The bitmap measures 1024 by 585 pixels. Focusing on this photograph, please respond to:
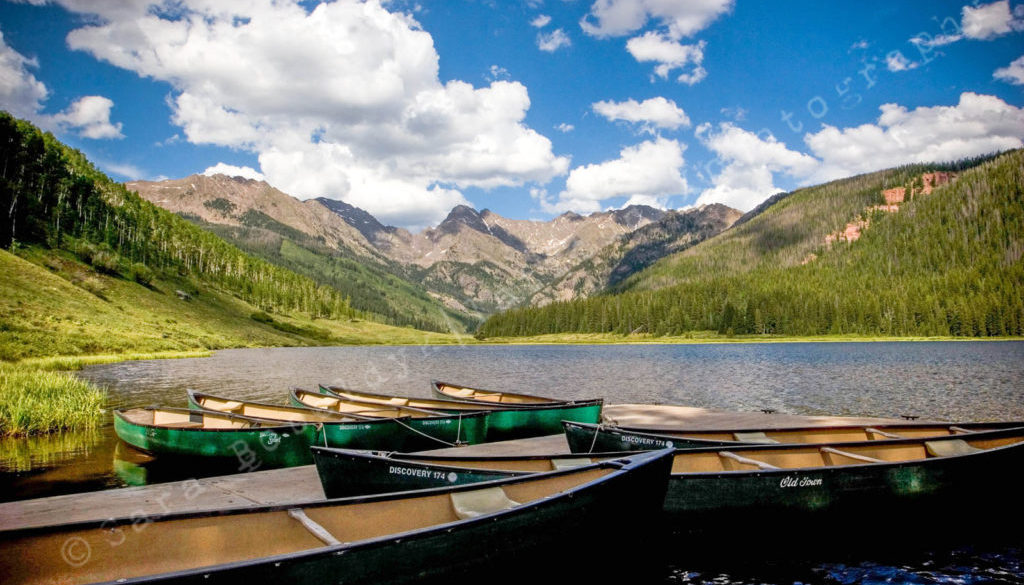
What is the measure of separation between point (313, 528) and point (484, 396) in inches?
991

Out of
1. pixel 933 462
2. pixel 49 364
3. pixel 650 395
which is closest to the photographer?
pixel 933 462

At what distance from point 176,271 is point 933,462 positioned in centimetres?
20321

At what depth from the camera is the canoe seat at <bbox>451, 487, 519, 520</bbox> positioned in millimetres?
10555

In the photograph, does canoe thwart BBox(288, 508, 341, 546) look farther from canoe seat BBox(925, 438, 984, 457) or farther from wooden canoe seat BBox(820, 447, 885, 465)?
canoe seat BBox(925, 438, 984, 457)

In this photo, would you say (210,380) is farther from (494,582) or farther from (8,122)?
(8,122)

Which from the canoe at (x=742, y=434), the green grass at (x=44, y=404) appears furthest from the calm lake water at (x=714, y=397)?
the canoe at (x=742, y=434)

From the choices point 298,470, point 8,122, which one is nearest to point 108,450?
point 298,470

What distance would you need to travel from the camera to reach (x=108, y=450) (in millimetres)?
25438

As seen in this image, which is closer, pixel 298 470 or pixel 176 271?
pixel 298 470

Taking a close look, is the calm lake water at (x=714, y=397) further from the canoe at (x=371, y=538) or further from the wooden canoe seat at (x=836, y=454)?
the canoe at (x=371, y=538)

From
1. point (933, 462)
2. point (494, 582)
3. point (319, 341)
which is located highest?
point (933, 462)

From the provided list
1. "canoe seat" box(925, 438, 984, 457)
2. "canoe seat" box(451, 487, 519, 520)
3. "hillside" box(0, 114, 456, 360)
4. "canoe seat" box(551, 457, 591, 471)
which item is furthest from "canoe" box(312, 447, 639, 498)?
"hillside" box(0, 114, 456, 360)

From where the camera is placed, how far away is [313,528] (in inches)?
354

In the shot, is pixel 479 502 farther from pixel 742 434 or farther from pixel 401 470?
pixel 742 434
